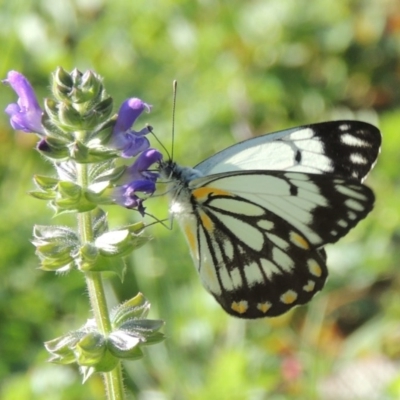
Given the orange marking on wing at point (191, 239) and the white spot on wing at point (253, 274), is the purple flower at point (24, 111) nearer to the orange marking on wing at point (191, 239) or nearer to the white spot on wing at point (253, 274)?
the orange marking on wing at point (191, 239)

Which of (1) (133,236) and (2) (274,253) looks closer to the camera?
(1) (133,236)

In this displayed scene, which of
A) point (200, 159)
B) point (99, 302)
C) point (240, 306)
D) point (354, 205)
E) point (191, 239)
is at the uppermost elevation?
point (200, 159)

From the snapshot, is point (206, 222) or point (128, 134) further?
point (206, 222)

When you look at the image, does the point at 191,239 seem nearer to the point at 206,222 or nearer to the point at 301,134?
the point at 206,222

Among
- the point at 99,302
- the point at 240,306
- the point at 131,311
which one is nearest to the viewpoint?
the point at 99,302

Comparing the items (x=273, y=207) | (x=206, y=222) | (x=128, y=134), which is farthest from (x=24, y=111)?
(x=273, y=207)

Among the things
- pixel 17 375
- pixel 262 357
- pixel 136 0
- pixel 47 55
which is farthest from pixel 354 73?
pixel 17 375

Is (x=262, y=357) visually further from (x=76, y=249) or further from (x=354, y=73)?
(x=354, y=73)
